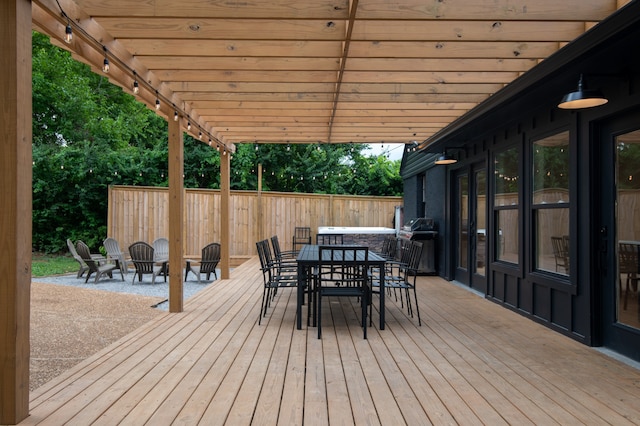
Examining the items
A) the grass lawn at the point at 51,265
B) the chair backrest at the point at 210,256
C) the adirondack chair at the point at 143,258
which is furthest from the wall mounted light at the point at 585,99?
the grass lawn at the point at 51,265

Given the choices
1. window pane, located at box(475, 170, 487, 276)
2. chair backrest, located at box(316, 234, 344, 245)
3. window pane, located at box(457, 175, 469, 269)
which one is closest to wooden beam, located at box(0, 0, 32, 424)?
window pane, located at box(475, 170, 487, 276)

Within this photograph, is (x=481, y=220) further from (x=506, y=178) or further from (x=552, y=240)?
(x=552, y=240)

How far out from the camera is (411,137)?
8.07 meters

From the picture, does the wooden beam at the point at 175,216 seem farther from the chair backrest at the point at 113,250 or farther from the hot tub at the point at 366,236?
the hot tub at the point at 366,236

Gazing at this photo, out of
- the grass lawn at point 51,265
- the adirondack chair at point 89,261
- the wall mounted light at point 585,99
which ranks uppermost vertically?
the wall mounted light at point 585,99

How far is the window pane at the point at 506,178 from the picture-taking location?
570 centimetres

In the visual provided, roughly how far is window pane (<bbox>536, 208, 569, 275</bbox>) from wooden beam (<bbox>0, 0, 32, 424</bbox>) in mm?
4504

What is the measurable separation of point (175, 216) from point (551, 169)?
168 inches

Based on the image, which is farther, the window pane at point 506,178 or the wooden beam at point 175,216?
the window pane at point 506,178

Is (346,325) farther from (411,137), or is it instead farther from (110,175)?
(110,175)

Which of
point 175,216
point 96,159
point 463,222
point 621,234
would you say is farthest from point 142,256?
point 621,234

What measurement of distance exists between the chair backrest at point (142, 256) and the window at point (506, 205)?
6485 millimetres

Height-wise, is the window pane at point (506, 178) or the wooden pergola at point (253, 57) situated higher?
the wooden pergola at point (253, 57)

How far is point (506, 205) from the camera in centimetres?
591
